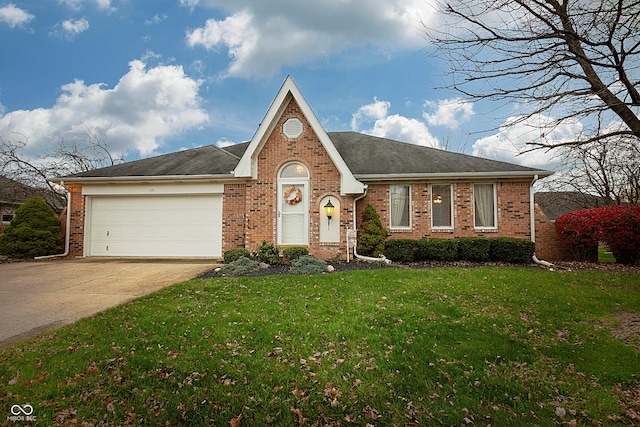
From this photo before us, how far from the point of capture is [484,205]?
11719mm

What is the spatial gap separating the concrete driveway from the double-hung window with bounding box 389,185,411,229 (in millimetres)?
6953

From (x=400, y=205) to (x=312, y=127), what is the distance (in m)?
4.49

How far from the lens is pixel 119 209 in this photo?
41.0 feet

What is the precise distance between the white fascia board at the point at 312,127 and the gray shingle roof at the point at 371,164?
115 centimetres

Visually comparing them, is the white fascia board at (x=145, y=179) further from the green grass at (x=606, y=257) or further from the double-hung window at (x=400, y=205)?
the green grass at (x=606, y=257)

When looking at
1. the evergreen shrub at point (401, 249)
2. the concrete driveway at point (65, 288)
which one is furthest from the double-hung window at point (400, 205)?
the concrete driveway at point (65, 288)

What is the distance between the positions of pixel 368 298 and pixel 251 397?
3.26 m

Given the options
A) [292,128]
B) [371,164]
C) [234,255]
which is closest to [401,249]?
[371,164]

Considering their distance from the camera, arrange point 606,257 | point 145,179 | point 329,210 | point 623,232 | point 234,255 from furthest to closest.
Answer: point 606,257 → point 145,179 → point 329,210 → point 234,255 → point 623,232

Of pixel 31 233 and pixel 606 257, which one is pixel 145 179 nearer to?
pixel 31 233

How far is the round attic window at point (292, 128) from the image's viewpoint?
438 inches

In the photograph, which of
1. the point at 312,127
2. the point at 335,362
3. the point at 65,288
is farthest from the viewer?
the point at 312,127

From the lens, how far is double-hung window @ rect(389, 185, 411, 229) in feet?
39.1

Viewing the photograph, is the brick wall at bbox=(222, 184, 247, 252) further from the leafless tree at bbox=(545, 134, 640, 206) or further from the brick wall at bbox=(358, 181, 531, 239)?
the leafless tree at bbox=(545, 134, 640, 206)
